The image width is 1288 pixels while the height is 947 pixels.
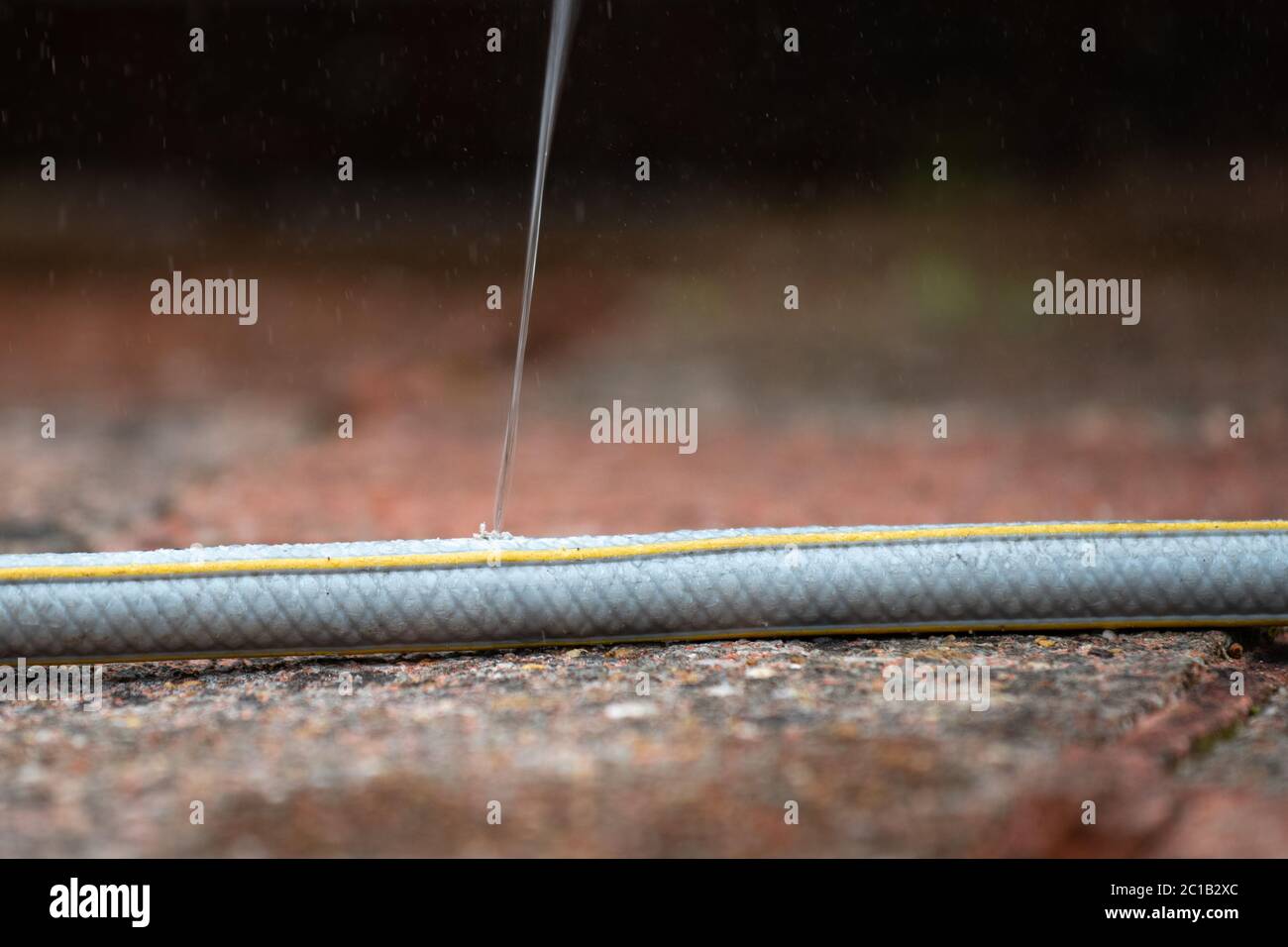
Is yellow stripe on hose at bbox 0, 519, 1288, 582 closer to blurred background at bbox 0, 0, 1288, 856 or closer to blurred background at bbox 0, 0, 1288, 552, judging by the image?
blurred background at bbox 0, 0, 1288, 856

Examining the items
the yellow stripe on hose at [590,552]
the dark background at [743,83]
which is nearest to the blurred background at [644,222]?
the dark background at [743,83]

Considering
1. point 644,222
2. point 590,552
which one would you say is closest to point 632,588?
point 590,552

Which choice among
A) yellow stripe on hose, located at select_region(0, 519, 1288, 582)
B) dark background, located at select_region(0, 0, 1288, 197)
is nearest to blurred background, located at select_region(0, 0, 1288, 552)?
dark background, located at select_region(0, 0, 1288, 197)

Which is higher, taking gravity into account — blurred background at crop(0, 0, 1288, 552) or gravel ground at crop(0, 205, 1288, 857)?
blurred background at crop(0, 0, 1288, 552)

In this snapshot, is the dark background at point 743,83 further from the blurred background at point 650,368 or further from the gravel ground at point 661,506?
the gravel ground at point 661,506

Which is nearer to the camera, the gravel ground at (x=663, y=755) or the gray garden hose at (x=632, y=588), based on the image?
the gravel ground at (x=663, y=755)
